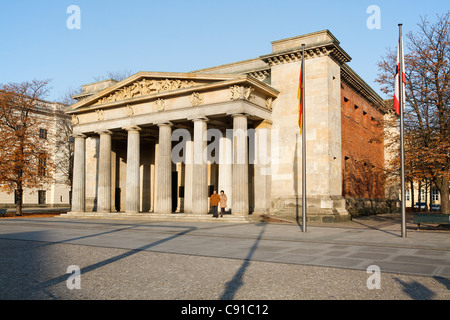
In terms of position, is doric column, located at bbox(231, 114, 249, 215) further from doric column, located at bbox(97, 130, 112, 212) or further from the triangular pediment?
doric column, located at bbox(97, 130, 112, 212)

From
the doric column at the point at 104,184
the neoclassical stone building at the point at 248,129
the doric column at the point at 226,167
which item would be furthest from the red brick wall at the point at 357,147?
the doric column at the point at 104,184

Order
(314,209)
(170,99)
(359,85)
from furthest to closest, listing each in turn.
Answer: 1. (359,85)
2. (170,99)
3. (314,209)

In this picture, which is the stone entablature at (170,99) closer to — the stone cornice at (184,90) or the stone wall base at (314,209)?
the stone cornice at (184,90)

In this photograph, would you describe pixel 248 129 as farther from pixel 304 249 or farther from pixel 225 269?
pixel 225 269

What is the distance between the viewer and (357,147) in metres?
34.9

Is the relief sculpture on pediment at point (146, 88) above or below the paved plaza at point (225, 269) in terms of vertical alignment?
above

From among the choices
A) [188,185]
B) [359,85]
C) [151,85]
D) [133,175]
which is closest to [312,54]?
[359,85]

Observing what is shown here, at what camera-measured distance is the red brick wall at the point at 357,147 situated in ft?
105

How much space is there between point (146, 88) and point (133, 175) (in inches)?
280

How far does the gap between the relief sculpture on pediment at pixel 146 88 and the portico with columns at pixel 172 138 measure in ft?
0.25

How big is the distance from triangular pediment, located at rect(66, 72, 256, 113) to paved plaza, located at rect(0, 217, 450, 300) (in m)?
15.6

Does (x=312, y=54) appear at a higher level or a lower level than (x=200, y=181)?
higher

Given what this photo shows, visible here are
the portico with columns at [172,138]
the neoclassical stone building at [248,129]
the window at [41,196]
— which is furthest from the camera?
the window at [41,196]
